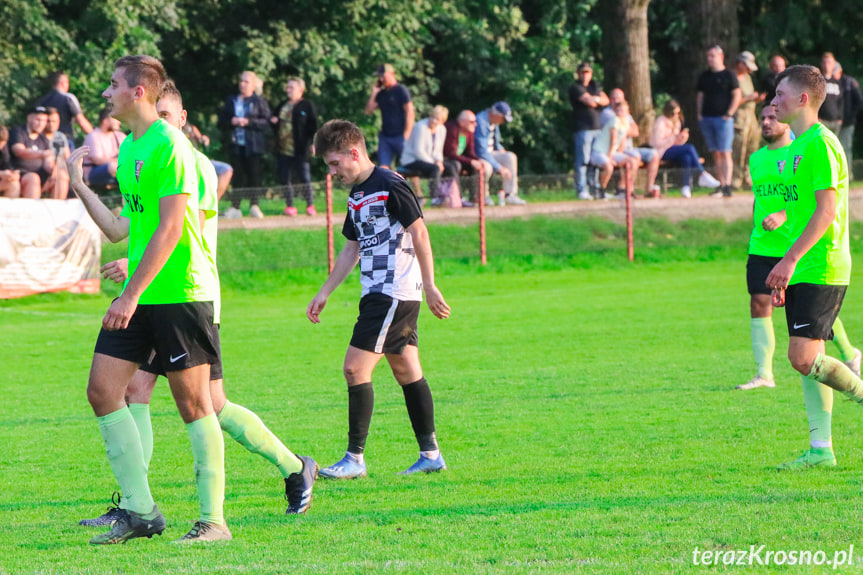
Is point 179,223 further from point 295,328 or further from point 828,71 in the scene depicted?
point 828,71

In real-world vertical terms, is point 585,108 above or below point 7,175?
above

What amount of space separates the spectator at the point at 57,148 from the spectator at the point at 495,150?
696 cm

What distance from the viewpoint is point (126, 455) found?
5609 millimetres

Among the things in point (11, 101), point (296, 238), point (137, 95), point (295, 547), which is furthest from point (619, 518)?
point (11, 101)

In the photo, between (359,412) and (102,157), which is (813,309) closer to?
(359,412)

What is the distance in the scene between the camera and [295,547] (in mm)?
5391

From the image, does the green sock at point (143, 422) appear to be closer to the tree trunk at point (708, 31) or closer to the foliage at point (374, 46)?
the foliage at point (374, 46)

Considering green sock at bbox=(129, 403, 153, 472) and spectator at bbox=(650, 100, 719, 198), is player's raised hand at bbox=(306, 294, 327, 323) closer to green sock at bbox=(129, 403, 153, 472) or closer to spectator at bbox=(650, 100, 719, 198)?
green sock at bbox=(129, 403, 153, 472)

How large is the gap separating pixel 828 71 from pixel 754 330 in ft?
49.7

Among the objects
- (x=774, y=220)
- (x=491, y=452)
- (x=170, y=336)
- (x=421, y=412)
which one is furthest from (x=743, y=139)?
(x=170, y=336)

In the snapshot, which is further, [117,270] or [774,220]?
[774,220]

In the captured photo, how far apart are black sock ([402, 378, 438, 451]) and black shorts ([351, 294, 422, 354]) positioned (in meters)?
0.29

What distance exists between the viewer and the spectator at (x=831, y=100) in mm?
24266

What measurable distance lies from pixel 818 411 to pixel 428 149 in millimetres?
14698
